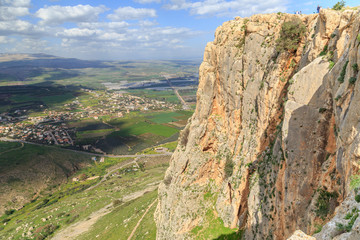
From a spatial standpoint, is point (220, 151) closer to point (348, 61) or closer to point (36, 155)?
point (348, 61)

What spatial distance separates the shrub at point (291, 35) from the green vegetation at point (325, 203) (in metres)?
20.5

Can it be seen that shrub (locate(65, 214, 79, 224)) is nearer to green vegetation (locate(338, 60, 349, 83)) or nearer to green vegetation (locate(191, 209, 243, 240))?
green vegetation (locate(191, 209, 243, 240))

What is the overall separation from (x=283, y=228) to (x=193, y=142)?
91.6ft

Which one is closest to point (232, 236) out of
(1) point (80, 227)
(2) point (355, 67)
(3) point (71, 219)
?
(2) point (355, 67)

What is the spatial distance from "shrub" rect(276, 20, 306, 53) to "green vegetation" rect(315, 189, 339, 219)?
20.5 m

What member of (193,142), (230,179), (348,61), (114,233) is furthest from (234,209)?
(114,233)

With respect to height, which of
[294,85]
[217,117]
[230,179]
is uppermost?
[294,85]

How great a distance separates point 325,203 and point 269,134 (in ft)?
47.8

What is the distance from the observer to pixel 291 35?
28172 millimetres

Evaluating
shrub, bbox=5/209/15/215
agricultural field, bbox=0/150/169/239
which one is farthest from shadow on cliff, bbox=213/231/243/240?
shrub, bbox=5/209/15/215

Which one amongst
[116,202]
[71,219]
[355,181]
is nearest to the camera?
[355,181]

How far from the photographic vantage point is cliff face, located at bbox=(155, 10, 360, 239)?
56.0ft

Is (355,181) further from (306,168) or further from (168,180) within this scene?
(168,180)

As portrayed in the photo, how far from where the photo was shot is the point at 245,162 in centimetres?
3431
